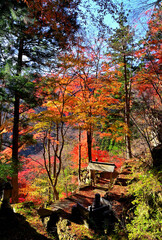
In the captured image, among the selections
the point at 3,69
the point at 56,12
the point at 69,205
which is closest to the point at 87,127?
the point at 69,205

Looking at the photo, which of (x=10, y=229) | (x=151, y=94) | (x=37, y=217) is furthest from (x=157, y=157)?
(x=37, y=217)

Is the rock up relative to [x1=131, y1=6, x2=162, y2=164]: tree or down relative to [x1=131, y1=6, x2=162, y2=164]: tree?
down

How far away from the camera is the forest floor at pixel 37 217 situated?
3127 millimetres

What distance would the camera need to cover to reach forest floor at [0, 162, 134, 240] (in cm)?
313

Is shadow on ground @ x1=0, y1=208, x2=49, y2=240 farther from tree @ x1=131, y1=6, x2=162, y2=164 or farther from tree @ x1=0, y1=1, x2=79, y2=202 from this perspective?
tree @ x1=131, y1=6, x2=162, y2=164

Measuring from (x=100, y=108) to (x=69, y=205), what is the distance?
21.0 ft

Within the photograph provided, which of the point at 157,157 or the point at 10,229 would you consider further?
the point at 157,157

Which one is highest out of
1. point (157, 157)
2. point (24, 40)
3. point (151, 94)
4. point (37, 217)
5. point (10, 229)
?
point (24, 40)

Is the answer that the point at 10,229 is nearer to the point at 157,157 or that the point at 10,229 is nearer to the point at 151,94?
the point at 157,157

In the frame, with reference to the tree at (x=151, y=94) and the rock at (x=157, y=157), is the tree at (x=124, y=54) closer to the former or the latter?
the tree at (x=151, y=94)

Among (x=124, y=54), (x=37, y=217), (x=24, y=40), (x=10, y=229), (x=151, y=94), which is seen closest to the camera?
(x=10, y=229)

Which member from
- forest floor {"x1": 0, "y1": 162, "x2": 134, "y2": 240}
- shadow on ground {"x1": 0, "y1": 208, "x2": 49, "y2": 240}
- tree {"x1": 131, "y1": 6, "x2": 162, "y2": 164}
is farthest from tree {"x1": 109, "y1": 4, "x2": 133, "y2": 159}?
shadow on ground {"x1": 0, "y1": 208, "x2": 49, "y2": 240}

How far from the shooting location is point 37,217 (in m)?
5.20

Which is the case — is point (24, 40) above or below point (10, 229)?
above
